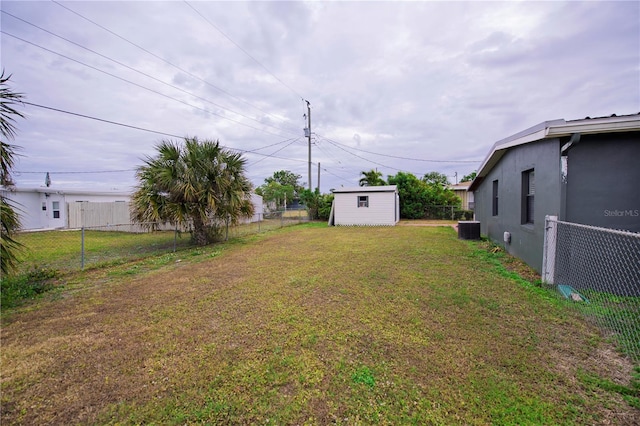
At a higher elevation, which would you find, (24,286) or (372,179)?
(372,179)

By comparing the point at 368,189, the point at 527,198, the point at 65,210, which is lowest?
the point at 65,210

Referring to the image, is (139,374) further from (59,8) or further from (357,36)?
(357,36)

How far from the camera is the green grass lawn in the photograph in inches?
81.2

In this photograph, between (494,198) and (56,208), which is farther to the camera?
(56,208)

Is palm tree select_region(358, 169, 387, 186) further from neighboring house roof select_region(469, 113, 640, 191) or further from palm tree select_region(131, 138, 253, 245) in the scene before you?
neighboring house roof select_region(469, 113, 640, 191)

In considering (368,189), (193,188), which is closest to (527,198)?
(193,188)

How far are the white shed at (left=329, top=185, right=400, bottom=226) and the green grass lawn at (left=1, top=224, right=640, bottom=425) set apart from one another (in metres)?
12.7

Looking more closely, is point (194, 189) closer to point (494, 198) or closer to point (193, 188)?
point (193, 188)

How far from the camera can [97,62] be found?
29.3 ft

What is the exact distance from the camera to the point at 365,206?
59.8 ft

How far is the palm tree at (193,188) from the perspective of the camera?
8.97 metres

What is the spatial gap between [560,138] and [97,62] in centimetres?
1277

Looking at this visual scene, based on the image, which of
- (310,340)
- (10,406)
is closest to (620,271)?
(310,340)

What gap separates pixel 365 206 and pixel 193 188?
11657mm
